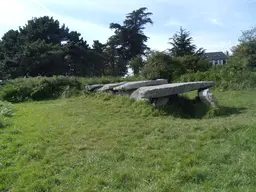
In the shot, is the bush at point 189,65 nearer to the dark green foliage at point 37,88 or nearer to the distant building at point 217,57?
the dark green foliage at point 37,88

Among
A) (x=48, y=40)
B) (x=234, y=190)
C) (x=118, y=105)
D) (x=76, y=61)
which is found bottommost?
(x=234, y=190)

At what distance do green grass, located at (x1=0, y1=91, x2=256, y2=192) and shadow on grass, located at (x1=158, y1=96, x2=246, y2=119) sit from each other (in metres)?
0.22

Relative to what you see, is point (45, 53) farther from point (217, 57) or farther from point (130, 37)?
point (217, 57)

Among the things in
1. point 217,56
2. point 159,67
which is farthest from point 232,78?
point 217,56

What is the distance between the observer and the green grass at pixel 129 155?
3.01m

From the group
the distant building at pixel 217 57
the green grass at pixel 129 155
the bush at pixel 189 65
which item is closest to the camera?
the green grass at pixel 129 155

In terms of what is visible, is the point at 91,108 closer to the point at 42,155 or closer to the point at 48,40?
the point at 42,155

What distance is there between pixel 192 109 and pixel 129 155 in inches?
154

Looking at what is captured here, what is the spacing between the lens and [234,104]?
7.71 metres

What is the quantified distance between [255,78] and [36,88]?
10699 mm

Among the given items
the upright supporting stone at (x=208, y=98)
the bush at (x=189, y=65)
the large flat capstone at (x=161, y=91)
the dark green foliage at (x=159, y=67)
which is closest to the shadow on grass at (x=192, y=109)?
the upright supporting stone at (x=208, y=98)

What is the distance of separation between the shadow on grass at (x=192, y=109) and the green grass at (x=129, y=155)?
215 mm

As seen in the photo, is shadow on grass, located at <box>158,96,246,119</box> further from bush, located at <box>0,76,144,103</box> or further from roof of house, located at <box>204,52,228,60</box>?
roof of house, located at <box>204,52,228,60</box>

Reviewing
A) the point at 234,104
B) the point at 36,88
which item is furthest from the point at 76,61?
the point at 234,104
